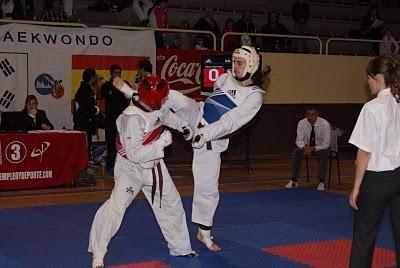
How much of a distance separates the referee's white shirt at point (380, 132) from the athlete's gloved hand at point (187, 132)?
1742 mm

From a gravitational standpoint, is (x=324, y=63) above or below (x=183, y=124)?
above

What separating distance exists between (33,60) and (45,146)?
101 inches

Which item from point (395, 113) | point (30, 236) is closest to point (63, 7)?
point (30, 236)

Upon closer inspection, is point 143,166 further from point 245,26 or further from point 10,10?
point 245,26

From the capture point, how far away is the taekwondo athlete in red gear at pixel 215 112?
20.9 ft

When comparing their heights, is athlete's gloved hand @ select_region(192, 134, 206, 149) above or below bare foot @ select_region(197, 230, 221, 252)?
above

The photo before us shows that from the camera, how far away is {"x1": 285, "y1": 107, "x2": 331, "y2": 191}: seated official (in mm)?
10859

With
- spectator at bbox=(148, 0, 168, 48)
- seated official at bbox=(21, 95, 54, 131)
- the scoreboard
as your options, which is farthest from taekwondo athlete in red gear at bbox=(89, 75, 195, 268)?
spectator at bbox=(148, 0, 168, 48)

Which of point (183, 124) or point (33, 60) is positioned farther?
point (33, 60)

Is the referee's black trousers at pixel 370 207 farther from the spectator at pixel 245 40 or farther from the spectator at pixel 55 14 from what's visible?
the spectator at pixel 245 40

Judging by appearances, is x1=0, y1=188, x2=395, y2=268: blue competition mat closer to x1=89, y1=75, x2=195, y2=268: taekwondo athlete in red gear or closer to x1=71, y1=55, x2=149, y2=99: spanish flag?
x1=89, y1=75, x2=195, y2=268: taekwondo athlete in red gear

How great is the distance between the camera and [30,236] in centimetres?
716

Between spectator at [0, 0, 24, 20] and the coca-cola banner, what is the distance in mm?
2901

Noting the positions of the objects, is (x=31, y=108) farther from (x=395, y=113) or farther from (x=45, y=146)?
(x=395, y=113)
